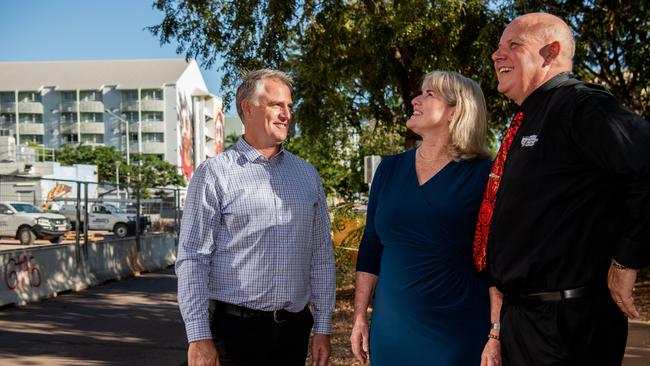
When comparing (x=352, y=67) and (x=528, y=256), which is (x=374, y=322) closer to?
(x=528, y=256)

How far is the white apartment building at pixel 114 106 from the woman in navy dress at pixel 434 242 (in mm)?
87320

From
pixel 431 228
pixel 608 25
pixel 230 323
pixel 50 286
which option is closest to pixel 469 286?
pixel 431 228

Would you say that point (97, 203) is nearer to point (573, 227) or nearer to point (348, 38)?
point (348, 38)

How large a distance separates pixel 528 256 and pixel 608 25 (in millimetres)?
10018

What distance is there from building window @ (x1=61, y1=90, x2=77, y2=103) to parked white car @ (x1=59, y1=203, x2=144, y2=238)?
83.0 m

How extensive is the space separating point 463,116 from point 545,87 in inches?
23.1

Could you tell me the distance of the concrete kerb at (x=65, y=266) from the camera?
10.6 metres

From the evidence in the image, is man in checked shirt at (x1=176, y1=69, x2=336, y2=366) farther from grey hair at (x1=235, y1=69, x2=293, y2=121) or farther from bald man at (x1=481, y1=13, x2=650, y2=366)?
bald man at (x1=481, y1=13, x2=650, y2=366)

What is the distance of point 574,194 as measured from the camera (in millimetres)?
2104

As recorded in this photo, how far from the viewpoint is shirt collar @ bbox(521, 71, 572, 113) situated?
89.7 inches

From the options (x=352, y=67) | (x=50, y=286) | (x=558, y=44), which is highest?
(x=352, y=67)

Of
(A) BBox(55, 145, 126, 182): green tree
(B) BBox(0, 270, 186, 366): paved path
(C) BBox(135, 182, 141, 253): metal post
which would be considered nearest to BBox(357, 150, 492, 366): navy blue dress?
(B) BBox(0, 270, 186, 366): paved path

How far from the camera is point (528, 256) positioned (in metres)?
2.18

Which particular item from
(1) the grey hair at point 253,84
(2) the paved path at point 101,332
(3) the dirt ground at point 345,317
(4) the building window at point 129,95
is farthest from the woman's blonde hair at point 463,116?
(4) the building window at point 129,95
